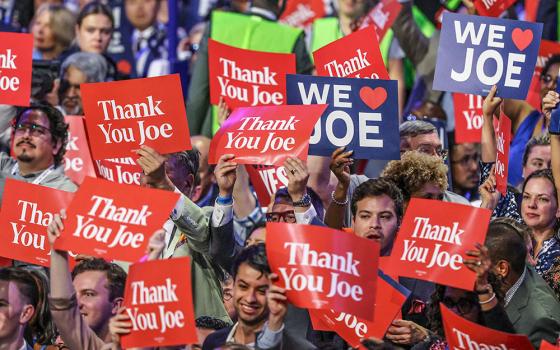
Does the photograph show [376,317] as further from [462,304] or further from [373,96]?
[373,96]

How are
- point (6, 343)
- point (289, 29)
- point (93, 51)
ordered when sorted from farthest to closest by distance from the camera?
1. point (93, 51)
2. point (289, 29)
3. point (6, 343)

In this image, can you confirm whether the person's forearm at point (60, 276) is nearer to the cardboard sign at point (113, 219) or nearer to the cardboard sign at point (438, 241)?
the cardboard sign at point (113, 219)

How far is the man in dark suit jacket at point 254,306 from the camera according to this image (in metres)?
6.40

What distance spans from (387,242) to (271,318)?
45.5 inches

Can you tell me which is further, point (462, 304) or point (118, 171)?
point (118, 171)

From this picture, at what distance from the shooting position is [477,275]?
6535 mm

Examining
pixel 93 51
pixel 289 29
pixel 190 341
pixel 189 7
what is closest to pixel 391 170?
pixel 190 341

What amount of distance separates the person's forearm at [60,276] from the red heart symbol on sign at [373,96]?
69.7 inches

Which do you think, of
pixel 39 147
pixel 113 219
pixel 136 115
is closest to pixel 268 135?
pixel 136 115

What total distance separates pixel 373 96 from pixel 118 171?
5.29ft

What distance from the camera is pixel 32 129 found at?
338 inches

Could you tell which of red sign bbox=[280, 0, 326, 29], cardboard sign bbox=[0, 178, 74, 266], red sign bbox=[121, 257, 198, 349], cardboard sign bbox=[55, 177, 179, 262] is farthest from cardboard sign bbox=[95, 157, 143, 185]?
red sign bbox=[280, 0, 326, 29]

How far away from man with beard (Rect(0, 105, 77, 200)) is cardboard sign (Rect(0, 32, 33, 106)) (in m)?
0.26

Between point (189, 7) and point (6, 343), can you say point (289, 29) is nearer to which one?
point (189, 7)
